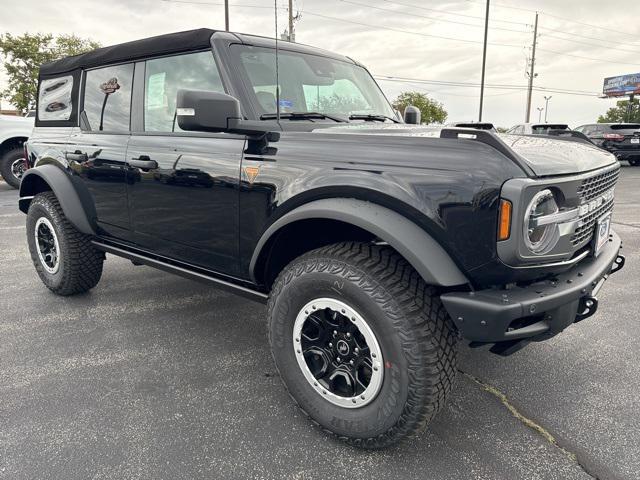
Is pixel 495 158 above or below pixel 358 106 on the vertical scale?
below

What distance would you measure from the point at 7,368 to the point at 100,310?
0.96 m

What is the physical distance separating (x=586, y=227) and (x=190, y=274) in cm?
213

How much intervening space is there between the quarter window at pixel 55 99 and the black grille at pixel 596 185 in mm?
3706

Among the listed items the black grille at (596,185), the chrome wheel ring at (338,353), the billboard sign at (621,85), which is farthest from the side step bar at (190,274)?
the billboard sign at (621,85)

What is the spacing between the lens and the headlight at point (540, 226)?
5.49 feet

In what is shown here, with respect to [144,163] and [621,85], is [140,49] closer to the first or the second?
[144,163]

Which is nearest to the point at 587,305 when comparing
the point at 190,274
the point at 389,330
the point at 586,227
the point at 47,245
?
the point at 586,227

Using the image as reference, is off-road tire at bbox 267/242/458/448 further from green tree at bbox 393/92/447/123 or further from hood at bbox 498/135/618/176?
green tree at bbox 393/92/447/123

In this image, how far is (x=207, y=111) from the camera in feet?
6.89

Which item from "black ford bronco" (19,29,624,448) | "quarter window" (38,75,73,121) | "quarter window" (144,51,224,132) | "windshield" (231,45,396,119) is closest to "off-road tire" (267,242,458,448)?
"black ford bronco" (19,29,624,448)

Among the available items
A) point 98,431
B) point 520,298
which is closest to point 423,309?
point 520,298

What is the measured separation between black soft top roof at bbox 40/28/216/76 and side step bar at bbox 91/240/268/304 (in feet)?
4.32

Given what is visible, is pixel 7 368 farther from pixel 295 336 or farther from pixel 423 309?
pixel 423 309

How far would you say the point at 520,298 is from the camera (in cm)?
170
